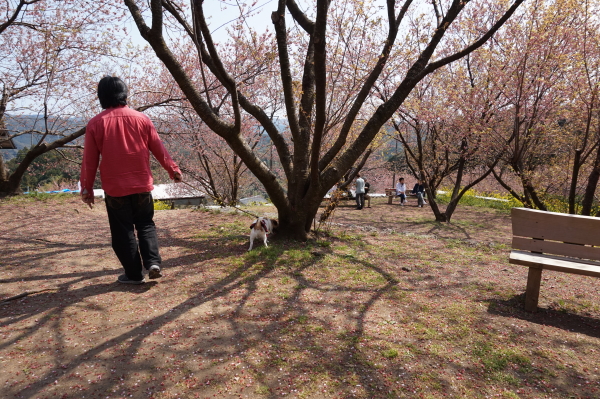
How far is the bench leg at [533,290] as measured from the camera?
10.2 ft

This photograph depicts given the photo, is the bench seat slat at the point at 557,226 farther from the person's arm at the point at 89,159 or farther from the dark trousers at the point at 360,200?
the dark trousers at the point at 360,200

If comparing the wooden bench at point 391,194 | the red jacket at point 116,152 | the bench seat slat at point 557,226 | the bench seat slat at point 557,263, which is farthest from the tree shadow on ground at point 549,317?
the wooden bench at point 391,194

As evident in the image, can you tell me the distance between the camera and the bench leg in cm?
312

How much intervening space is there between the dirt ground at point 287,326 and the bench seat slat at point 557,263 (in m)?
0.45

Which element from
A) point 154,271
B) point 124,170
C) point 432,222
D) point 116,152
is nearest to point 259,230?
point 154,271

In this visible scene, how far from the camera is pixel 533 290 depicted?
3127 mm

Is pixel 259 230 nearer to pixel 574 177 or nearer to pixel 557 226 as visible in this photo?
pixel 557 226

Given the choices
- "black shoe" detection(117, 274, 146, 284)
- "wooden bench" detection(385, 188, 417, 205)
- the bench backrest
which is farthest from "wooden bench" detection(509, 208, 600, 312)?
"wooden bench" detection(385, 188, 417, 205)

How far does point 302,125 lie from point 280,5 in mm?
1566

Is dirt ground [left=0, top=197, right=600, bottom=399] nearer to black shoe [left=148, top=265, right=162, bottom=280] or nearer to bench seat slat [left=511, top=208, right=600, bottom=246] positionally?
black shoe [left=148, top=265, right=162, bottom=280]

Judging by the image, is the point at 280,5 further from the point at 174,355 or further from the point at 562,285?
the point at 562,285

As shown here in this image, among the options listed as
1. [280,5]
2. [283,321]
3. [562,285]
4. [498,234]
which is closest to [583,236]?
[562,285]

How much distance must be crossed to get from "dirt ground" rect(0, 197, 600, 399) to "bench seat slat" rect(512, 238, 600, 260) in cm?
52

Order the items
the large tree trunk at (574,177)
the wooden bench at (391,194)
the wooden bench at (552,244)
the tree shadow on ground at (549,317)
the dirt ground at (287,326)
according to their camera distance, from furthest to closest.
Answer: the wooden bench at (391,194) < the large tree trunk at (574,177) < the wooden bench at (552,244) < the tree shadow on ground at (549,317) < the dirt ground at (287,326)
